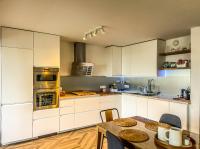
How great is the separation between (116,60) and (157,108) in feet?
6.11

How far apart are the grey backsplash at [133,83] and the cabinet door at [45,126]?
1057 millimetres

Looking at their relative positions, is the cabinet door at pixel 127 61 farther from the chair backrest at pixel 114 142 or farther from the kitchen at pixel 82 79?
the chair backrest at pixel 114 142

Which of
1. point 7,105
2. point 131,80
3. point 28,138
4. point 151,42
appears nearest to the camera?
point 7,105

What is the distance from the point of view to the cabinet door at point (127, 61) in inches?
179

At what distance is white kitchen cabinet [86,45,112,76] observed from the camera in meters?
4.55

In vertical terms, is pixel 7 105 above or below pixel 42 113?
above

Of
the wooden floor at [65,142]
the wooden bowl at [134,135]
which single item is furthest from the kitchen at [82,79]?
the wooden bowl at [134,135]

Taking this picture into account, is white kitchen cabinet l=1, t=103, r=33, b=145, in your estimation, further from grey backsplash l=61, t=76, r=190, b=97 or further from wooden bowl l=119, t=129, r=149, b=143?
wooden bowl l=119, t=129, r=149, b=143

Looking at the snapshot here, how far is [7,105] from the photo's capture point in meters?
2.86

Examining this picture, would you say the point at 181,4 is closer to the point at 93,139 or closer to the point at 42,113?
the point at 93,139

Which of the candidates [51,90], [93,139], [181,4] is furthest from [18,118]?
[181,4]

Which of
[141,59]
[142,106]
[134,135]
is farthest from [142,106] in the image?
[134,135]

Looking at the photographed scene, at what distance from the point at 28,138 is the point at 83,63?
2.08m

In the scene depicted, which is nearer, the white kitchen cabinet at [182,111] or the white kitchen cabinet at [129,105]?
the white kitchen cabinet at [182,111]
